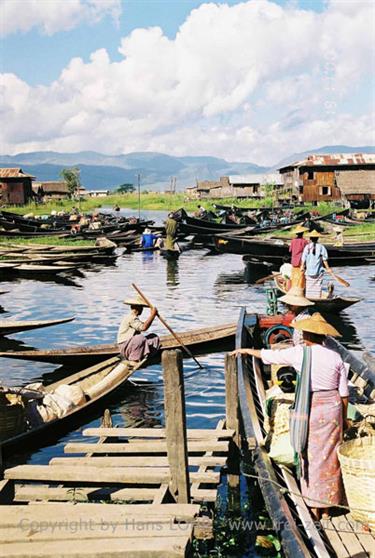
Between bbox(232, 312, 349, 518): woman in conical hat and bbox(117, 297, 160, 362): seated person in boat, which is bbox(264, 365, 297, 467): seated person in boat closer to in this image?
bbox(232, 312, 349, 518): woman in conical hat

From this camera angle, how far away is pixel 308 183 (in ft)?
212

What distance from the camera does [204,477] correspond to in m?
6.22

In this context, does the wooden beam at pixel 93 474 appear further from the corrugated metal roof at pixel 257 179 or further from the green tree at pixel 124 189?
the green tree at pixel 124 189

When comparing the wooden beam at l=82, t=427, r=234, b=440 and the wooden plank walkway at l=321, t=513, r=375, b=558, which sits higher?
the wooden plank walkway at l=321, t=513, r=375, b=558

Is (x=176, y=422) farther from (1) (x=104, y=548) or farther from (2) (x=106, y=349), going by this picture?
(2) (x=106, y=349)

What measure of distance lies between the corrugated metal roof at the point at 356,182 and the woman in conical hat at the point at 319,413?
54.9m

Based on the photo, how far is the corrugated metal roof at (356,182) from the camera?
5744cm

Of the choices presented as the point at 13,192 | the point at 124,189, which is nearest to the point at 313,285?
the point at 13,192

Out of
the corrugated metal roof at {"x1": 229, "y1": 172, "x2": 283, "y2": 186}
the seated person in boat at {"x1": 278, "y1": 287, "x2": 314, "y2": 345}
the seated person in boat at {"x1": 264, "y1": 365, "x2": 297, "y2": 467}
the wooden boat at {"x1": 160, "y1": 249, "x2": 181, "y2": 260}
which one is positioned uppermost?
the corrugated metal roof at {"x1": 229, "y1": 172, "x2": 283, "y2": 186}

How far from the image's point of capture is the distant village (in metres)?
58.2

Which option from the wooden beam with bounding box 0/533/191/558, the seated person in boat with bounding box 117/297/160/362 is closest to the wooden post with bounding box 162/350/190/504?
the wooden beam with bounding box 0/533/191/558

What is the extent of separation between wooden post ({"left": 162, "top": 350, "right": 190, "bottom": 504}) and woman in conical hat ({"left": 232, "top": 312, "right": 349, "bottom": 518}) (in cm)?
96

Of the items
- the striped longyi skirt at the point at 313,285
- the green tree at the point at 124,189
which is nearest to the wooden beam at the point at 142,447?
the striped longyi skirt at the point at 313,285

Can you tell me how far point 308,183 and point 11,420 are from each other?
60160 millimetres
